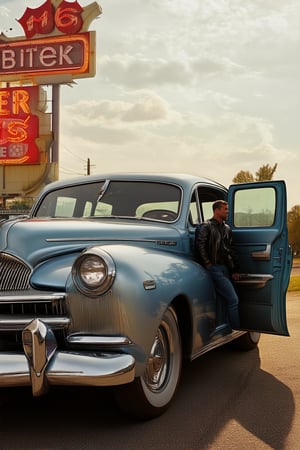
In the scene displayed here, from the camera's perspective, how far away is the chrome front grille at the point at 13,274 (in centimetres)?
407

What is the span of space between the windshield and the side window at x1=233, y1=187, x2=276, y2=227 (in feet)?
2.26

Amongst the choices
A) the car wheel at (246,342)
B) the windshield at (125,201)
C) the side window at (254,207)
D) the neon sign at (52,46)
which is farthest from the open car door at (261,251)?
the neon sign at (52,46)

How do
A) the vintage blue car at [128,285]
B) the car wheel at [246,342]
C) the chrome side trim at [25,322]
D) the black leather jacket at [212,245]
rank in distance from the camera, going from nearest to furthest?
the vintage blue car at [128,285] → the chrome side trim at [25,322] → the black leather jacket at [212,245] → the car wheel at [246,342]

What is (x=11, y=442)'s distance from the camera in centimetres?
373

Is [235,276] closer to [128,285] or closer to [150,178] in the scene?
[150,178]

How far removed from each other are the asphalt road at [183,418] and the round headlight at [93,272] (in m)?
0.93

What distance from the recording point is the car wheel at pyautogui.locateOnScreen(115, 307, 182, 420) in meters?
3.98

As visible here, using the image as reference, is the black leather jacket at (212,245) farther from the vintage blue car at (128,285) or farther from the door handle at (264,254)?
the door handle at (264,254)

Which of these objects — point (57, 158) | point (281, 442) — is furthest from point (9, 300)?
point (57, 158)

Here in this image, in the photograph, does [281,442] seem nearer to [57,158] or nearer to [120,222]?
[120,222]

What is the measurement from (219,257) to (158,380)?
139 centimetres

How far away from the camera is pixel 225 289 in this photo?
5.30m

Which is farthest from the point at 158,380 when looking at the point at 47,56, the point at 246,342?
the point at 47,56

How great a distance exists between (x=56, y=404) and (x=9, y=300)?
1.07m
